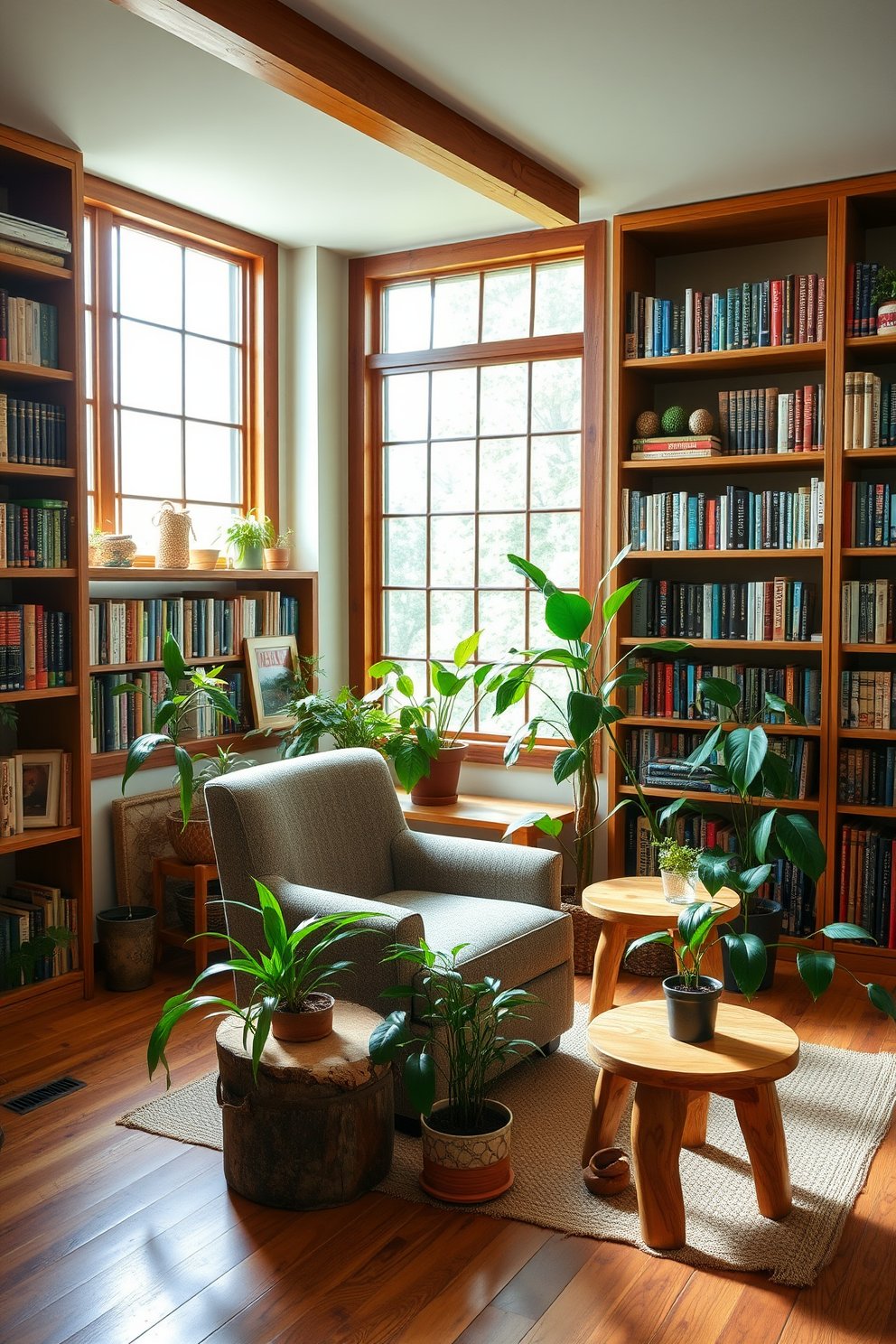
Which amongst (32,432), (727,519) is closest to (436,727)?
(727,519)

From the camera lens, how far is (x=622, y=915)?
10.5 feet

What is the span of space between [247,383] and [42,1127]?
3117 millimetres

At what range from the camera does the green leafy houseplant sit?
376 cm

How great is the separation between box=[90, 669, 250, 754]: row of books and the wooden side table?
1.55ft

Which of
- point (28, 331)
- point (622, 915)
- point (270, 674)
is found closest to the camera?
point (622, 915)

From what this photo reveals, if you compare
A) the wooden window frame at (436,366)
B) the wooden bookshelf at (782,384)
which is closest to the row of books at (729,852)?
the wooden bookshelf at (782,384)

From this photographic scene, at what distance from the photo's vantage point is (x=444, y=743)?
4.68m

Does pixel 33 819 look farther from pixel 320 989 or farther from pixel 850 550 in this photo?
pixel 850 550

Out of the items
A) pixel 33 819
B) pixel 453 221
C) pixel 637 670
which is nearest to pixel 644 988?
pixel 637 670

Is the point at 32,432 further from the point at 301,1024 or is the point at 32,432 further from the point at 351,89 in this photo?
the point at 301,1024

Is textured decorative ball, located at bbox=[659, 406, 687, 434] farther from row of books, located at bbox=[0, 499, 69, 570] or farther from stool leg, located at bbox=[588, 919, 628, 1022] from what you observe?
row of books, located at bbox=[0, 499, 69, 570]

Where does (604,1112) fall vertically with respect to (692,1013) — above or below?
below

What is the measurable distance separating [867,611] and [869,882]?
951 millimetres

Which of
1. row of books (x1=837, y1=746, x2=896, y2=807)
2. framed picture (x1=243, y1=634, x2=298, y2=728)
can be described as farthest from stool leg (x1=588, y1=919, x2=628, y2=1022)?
framed picture (x1=243, y1=634, x2=298, y2=728)
